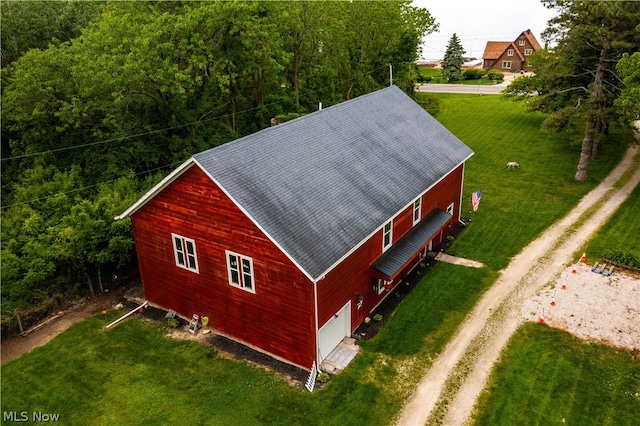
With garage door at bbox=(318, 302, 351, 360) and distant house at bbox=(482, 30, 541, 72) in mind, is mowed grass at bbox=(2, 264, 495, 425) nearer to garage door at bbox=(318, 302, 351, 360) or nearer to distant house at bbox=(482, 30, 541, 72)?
garage door at bbox=(318, 302, 351, 360)

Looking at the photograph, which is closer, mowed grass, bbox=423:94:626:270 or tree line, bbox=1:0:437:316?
tree line, bbox=1:0:437:316

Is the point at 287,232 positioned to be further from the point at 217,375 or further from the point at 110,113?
the point at 110,113

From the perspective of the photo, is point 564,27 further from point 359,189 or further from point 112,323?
point 112,323

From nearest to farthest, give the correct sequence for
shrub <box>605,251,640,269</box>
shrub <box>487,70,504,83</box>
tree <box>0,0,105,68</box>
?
shrub <box>605,251,640,269</box>, tree <box>0,0,105,68</box>, shrub <box>487,70,504,83</box>

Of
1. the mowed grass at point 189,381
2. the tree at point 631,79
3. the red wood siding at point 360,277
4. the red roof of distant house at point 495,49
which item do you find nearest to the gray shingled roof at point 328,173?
the red wood siding at point 360,277

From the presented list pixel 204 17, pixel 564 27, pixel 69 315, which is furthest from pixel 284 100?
pixel 69 315

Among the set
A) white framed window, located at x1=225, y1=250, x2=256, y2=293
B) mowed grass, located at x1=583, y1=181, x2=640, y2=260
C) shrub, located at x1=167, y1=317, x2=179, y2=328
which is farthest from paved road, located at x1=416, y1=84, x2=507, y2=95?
white framed window, located at x1=225, y1=250, x2=256, y2=293

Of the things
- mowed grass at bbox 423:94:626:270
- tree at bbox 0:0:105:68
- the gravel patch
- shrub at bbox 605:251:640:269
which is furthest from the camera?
tree at bbox 0:0:105:68
